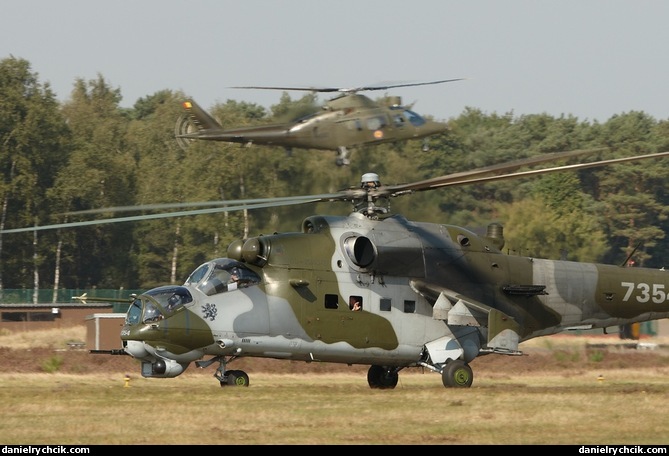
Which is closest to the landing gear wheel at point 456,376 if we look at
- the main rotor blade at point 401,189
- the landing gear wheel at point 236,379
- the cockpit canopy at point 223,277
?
the main rotor blade at point 401,189

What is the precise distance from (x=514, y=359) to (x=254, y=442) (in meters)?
22.6

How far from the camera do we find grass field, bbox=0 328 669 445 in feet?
51.9

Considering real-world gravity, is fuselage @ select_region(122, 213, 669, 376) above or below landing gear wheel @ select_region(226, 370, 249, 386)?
above

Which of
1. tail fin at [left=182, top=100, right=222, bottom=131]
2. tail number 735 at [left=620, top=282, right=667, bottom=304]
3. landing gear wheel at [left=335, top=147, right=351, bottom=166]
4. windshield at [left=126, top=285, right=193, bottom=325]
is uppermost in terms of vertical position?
tail fin at [left=182, top=100, right=222, bottom=131]

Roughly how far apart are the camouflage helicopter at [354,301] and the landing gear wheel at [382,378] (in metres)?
0.02

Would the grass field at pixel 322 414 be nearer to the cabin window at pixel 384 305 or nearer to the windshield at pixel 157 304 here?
the windshield at pixel 157 304

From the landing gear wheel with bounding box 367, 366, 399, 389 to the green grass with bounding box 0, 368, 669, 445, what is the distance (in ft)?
3.49

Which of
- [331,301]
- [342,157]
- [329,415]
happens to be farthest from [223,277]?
[342,157]

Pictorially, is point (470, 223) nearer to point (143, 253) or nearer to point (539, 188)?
point (539, 188)

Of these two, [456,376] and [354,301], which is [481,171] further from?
[456,376]

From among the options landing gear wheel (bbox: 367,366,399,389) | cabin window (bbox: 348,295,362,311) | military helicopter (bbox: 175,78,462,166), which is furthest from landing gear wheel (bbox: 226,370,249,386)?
military helicopter (bbox: 175,78,462,166)

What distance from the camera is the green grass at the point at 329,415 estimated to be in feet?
51.9

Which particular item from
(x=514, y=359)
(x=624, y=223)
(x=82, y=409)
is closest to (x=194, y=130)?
(x=514, y=359)

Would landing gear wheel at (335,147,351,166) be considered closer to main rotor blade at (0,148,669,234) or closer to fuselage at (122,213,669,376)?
fuselage at (122,213,669,376)
